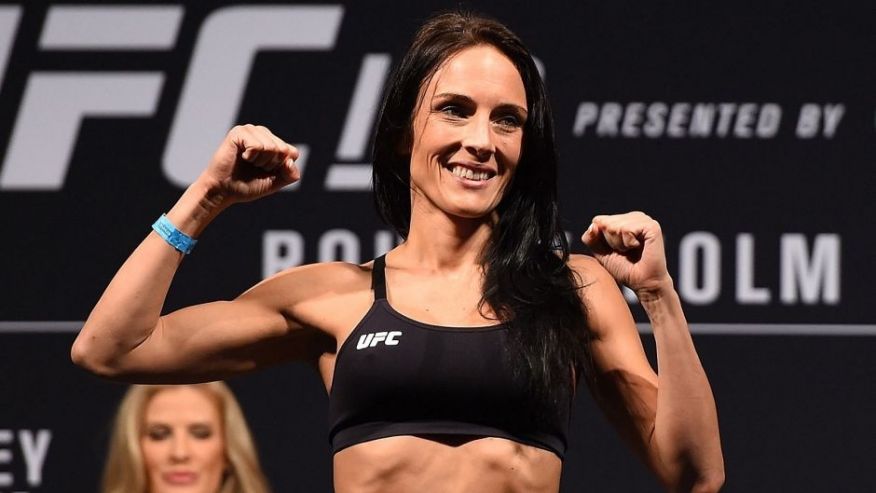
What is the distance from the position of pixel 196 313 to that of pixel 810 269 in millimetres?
1647

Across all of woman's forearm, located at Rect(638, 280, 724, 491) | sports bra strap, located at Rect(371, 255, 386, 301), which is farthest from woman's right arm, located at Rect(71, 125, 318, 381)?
woman's forearm, located at Rect(638, 280, 724, 491)

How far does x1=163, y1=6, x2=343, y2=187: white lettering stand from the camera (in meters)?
3.51

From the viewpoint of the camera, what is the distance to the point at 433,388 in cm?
206

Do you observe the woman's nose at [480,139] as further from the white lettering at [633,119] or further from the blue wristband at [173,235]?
the white lettering at [633,119]

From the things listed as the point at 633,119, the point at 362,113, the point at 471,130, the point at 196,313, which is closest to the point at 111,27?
the point at 362,113

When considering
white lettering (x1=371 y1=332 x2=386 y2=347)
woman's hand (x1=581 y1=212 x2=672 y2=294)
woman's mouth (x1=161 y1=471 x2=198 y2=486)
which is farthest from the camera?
woman's mouth (x1=161 y1=471 x2=198 y2=486)

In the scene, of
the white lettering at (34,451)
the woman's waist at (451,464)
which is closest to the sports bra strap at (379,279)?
the woman's waist at (451,464)

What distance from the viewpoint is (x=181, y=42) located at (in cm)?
353

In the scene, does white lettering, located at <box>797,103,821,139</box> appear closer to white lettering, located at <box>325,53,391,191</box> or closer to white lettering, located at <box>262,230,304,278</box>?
white lettering, located at <box>325,53,391,191</box>

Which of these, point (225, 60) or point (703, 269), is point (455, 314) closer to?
point (703, 269)

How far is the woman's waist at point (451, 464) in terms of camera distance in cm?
206

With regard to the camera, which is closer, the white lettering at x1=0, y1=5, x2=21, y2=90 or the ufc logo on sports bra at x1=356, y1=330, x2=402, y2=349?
the ufc logo on sports bra at x1=356, y1=330, x2=402, y2=349

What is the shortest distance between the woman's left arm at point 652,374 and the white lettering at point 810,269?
1.27 metres

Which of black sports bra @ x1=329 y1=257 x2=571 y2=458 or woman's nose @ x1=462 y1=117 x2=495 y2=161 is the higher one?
woman's nose @ x1=462 y1=117 x2=495 y2=161
